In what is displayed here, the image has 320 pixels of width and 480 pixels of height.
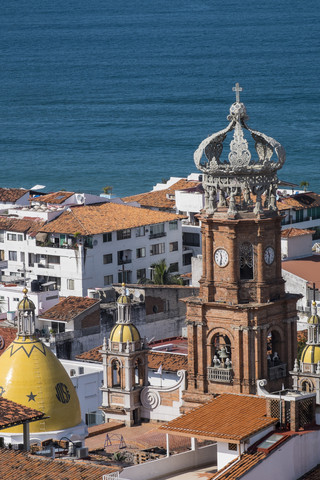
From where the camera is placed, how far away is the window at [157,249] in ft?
357

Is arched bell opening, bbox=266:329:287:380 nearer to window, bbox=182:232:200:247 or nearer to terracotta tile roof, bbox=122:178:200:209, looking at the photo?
window, bbox=182:232:200:247

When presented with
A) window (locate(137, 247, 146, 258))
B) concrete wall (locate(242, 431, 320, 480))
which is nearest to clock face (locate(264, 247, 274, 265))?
concrete wall (locate(242, 431, 320, 480))

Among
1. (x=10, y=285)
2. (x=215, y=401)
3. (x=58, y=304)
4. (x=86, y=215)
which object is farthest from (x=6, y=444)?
(x=86, y=215)

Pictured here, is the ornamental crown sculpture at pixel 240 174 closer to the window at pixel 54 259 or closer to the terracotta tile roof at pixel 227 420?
the terracotta tile roof at pixel 227 420

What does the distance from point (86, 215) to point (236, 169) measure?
55.4 m

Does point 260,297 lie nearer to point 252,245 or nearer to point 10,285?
point 252,245

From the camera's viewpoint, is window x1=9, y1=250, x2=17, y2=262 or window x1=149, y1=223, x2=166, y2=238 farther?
window x1=9, y1=250, x2=17, y2=262

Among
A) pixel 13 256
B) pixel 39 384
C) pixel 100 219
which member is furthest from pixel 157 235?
pixel 39 384

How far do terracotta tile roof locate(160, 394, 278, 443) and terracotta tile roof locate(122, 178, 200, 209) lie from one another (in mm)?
72696

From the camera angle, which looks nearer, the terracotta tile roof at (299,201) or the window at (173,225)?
the window at (173,225)

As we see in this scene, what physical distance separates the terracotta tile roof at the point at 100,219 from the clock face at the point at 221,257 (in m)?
51.9

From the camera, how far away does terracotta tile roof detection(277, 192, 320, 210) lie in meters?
114

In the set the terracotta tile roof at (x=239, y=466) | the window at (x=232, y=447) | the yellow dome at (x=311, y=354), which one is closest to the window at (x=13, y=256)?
the yellow dome at (x=311, y=354)

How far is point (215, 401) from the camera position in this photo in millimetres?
47125
